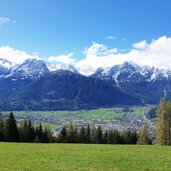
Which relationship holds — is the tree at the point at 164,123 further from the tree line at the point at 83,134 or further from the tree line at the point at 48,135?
the tree line at the point at 48,135

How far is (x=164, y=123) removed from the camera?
99750 mm

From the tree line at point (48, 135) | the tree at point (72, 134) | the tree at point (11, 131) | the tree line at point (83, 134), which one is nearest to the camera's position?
the tree line at point (83, 134)

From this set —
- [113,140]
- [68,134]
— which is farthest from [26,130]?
[113,140]

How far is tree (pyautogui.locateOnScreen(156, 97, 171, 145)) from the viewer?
99.5 m

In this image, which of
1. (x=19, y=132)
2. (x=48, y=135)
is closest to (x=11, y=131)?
(x=19, y=132)

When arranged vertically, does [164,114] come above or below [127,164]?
above

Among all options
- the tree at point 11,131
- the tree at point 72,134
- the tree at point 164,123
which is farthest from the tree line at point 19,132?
the tree at point 164,123

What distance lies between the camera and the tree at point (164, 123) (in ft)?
326

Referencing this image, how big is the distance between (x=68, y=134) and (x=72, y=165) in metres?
95.7

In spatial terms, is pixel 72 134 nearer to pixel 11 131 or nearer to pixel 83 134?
pixel 83 134

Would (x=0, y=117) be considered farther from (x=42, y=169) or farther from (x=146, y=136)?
(x=42, y=169)

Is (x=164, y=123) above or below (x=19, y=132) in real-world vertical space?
above

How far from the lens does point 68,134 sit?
130 meters

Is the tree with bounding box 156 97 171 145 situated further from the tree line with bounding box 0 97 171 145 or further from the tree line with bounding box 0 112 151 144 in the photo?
the tree line with bounding box 0 112 151 144
